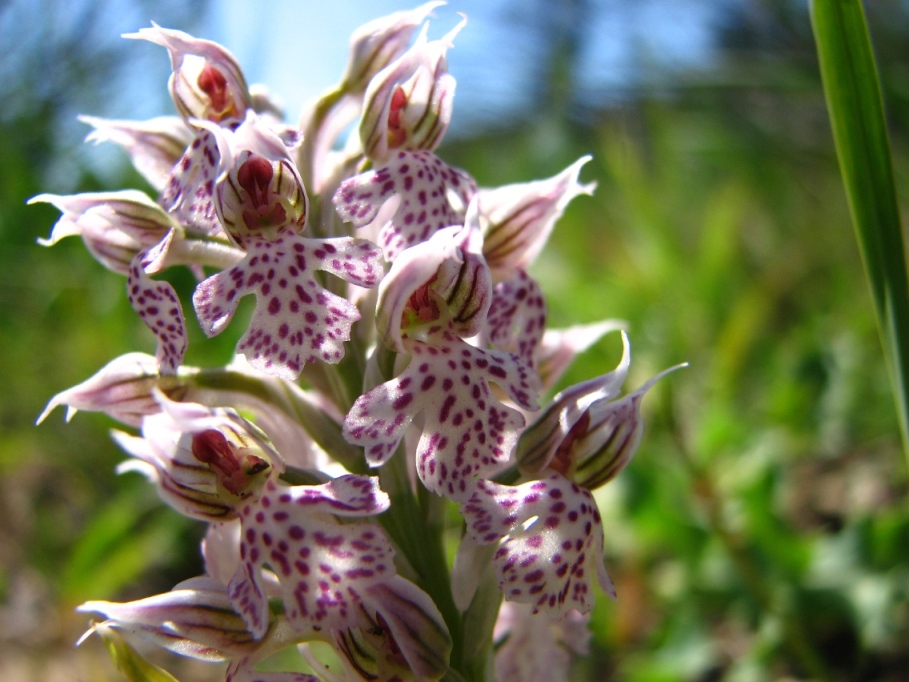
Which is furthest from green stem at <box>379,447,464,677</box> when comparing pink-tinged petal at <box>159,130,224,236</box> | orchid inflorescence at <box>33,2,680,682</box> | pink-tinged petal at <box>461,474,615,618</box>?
pink-tinged petal at <box>159,130,224,236</box>

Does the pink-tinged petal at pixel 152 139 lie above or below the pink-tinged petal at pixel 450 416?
above

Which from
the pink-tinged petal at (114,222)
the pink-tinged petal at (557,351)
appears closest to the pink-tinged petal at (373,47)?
the pink-tinged petal at (114,222)

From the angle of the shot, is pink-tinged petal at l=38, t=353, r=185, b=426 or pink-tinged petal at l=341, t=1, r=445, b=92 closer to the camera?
pink-tinged petal at l=38, t=353, r=185, b=426

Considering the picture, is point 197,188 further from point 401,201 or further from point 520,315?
point 520,315

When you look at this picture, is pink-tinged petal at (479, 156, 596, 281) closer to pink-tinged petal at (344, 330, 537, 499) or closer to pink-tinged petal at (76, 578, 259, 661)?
pink-tinged petal at (344, 330, 537, 499)

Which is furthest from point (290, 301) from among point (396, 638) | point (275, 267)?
point (396, 638)

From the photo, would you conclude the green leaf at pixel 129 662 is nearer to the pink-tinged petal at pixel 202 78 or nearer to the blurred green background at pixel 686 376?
the pink-tinged petal at pixel 202 78

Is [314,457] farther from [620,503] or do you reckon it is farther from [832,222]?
[832,222]
